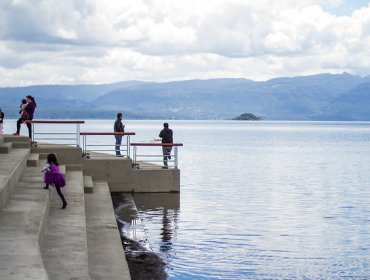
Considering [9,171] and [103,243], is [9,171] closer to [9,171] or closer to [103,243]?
[9,171]

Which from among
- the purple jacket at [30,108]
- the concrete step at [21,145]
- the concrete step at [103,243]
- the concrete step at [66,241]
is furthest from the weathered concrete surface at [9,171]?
the purple jacket at [30,108]

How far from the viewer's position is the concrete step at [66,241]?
10000 millimetres

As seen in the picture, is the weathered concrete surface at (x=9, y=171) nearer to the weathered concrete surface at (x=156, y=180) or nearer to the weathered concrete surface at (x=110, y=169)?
the weathered concrete surface at (x=110, y=169)

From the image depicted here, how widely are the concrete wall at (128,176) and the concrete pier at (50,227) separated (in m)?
1.39

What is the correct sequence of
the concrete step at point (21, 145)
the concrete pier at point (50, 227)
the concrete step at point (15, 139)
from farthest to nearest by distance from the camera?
1. the concrete step at point (15, 139)
2. the concrete step at point (21, 145)
3. the concrete pier at point (50, 227)

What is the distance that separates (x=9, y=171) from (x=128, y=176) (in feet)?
34.7

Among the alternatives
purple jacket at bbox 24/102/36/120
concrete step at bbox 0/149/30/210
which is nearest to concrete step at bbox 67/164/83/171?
concrete step at bbox 0/149/30/210

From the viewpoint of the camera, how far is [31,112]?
1028 inches

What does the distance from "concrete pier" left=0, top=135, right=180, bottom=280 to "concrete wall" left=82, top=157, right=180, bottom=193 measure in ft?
4.57

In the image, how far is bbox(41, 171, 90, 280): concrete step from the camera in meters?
10.0

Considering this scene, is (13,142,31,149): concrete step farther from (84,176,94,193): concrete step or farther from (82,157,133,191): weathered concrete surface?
(82,157,133,191): weathered concrete surface

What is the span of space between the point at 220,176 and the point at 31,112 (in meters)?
17.5

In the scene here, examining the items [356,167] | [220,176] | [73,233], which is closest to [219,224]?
[73,233]

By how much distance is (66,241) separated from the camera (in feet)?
38.5
